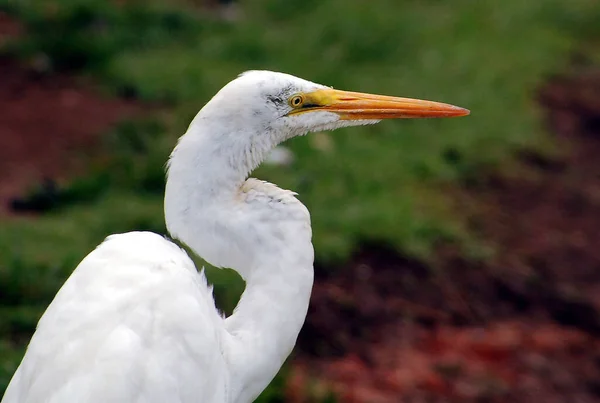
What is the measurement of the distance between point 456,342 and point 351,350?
51cm

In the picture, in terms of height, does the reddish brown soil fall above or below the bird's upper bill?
below

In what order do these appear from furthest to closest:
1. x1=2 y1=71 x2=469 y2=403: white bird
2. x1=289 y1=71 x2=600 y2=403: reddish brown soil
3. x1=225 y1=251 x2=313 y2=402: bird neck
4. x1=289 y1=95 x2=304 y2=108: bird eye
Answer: x1=289 y1=71 x2=600 y2=403: reddish brown soil
x1=289 y1=95 x2=304 y2=108: bird eye
x1=225 y1=251 x2=313 y2=402: bird neck
x1=2 y1=71 x2=469 y2=403: white bird

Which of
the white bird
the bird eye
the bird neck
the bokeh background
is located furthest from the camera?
the bokeh background

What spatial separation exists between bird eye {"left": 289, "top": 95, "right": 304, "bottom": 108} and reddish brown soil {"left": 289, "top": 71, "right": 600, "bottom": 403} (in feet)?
4.89

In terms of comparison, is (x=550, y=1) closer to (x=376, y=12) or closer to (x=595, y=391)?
(x=376, y=12)

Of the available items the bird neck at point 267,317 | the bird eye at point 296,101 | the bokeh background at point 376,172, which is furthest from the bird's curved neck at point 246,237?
the bokeh background at point 376,172

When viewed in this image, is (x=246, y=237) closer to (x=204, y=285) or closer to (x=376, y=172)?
(x=204, y=285)

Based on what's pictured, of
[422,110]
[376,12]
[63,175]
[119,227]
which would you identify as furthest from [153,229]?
[376,12]

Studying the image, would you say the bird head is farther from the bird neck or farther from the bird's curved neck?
the bird neck

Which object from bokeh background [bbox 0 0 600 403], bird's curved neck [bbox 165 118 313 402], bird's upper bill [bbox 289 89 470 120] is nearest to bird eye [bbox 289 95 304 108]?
bird's upper bill [bbox 289 89 470 120]

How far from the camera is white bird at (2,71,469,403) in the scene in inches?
111

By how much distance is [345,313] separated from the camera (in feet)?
16.1

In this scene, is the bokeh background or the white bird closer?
the white bird

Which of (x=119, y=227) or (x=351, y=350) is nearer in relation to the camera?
(x=351, y=350)
